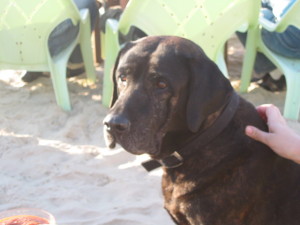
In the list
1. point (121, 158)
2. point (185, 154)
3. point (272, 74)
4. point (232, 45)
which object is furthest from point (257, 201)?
point (232, 45)

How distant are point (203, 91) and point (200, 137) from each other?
8.5 inches

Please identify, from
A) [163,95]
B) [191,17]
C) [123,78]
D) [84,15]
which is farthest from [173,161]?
[84,15]

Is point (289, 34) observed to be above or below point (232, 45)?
above

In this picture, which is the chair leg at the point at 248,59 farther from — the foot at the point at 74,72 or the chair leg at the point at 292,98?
the foot at the point at 74,72

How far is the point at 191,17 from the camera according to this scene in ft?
12.7

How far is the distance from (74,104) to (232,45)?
10.0 ft

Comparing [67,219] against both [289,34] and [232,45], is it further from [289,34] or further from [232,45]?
[232,45]

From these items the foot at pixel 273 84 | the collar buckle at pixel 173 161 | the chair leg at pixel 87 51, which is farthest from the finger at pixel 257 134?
the chair leg at pixel 87 51

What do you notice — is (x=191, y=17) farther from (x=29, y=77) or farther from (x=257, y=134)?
(x=29, y=77)

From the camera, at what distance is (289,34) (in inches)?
174

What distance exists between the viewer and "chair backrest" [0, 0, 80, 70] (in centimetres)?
421

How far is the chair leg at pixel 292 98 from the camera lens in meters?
4.29

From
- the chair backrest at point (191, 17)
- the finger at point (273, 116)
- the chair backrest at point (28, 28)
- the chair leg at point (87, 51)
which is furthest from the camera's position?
the chair leg at point (87, 51)

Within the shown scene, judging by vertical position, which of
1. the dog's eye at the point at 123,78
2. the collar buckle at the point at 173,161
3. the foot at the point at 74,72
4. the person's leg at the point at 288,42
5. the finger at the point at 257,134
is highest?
the dog's eye at the point at 123,78
